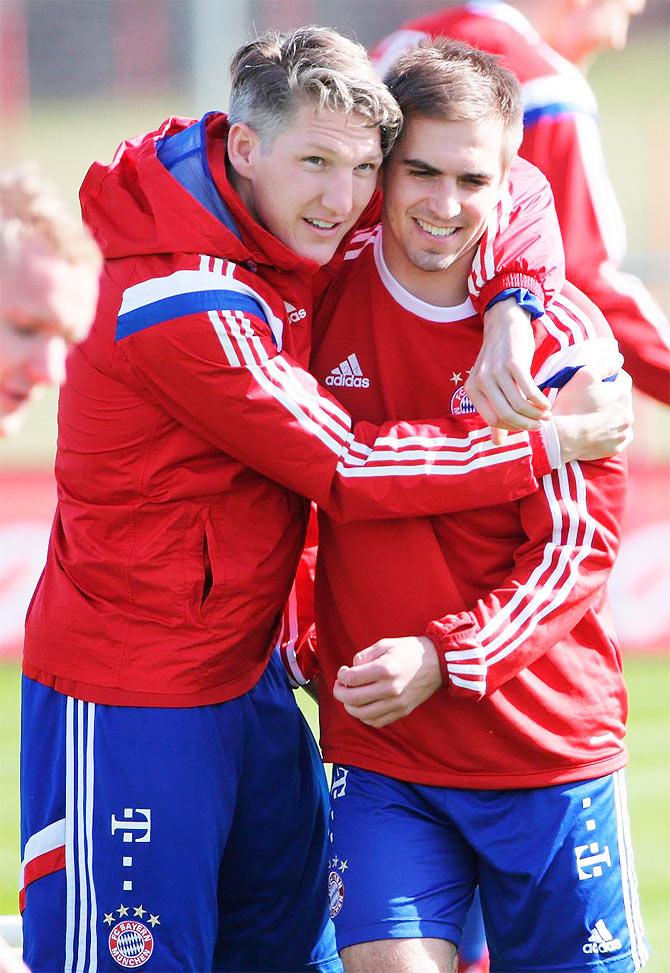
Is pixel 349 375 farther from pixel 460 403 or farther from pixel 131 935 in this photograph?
pixel 131 935

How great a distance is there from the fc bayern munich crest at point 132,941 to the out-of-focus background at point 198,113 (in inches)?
68.3

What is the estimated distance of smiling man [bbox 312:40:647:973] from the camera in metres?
2.82

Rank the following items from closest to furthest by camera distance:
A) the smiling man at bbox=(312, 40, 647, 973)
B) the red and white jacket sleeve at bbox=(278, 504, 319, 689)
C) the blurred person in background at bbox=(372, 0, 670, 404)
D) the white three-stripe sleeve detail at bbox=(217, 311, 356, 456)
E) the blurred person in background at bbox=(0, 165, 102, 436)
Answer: the blurred person in background at bbox=(0, 165, 102, 436)
the white three-stripe sleeve detail at bbox=(217, 311, 356, 456)
the smiling man at bbox=(312, 40, 647, 973)
the red and white jacket sleeve at bbox=(278, 504, 319, 689)
the blurred person in background at bbox=(372, 0, 670, 404)

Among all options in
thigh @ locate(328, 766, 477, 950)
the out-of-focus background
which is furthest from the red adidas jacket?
the out-of-focus background

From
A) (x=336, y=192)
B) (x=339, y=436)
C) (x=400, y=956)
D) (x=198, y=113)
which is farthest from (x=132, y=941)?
(x=198, y=113)

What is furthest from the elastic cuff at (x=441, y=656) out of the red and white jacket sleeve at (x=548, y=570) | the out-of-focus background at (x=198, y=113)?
the out-of-focus background at (x=198, y=113)

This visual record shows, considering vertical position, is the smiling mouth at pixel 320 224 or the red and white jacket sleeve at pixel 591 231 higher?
the red and white jacket sleeve at pixel 591 231

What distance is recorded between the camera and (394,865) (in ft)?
9.34

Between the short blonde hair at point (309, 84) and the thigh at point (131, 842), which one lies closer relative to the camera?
the short blonde hair at point (309, 84)

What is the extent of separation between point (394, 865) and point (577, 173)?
180cm

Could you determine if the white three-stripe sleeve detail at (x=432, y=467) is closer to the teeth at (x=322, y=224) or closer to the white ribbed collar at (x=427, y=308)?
the white ribbed collar at (x=427, y=308)

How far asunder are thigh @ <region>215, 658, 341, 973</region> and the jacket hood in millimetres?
895

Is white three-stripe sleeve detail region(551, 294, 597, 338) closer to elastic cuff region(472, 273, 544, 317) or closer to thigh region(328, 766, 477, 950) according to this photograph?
elastic cuff region(472, 273, 544, 317)

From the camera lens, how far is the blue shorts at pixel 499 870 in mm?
2838
